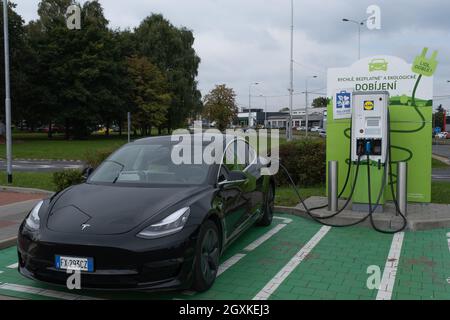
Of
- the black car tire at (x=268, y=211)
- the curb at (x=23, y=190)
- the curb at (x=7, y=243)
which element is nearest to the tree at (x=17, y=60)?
the curb at (x=23, y=190)

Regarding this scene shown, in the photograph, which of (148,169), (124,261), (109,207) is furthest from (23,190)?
(124,261)

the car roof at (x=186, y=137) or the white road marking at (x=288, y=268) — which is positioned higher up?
the car roof at (x=186, y=137)

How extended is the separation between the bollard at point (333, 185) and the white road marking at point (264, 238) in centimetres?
104

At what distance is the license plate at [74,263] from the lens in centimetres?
383

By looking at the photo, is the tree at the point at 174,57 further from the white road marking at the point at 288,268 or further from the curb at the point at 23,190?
the white road marking at the point at 288,268

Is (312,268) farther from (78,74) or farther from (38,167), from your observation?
(78,74)

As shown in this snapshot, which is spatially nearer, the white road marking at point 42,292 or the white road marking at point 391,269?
the white road marking at point 42,292

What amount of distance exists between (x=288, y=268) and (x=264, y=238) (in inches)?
54.7

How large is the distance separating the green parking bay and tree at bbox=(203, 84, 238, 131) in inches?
1791

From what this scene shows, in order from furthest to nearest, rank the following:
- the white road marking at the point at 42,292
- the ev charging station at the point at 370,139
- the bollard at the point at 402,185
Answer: the ev charging station at the point at 370,139
the bollard at the point at 402,185
the white road marking at the point at 42,292

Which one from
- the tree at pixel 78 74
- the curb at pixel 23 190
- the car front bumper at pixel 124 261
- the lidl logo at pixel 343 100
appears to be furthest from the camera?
the tree at pixel 78 74

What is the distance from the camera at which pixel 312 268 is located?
5262 millimetres
